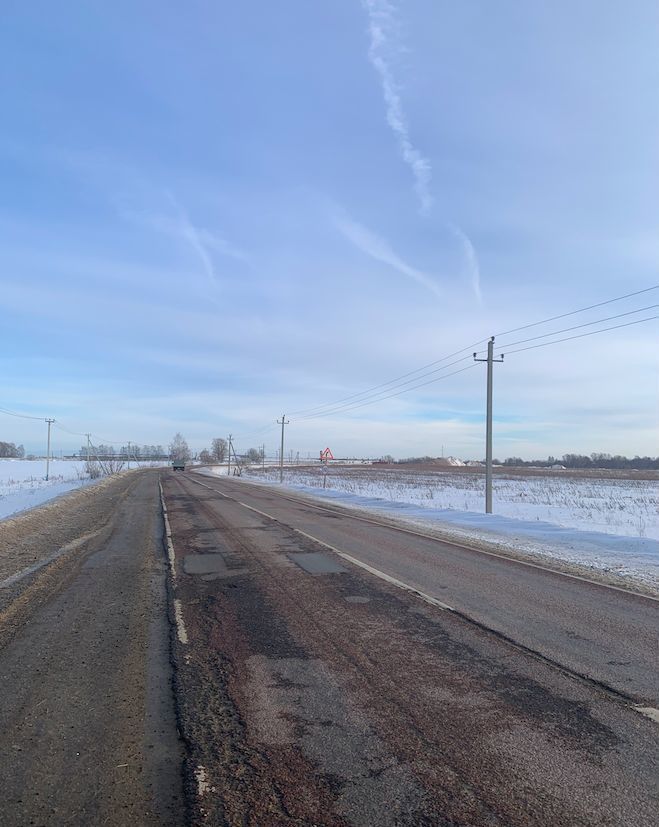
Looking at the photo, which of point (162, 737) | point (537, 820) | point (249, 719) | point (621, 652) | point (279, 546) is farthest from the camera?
point (279, 546)

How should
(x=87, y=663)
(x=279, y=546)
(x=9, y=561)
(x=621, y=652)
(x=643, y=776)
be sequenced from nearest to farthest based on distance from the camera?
(x=643, y=776) < (x=87, y=663) < (x=621, y=652) < (x=9, y=561) < (x=279, y=546)

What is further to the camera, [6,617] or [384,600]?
[384,600]

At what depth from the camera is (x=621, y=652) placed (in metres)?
6.12

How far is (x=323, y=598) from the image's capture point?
8367 mm

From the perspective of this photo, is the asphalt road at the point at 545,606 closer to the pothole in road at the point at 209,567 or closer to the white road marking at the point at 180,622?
the pothole in road at the point at 209,567

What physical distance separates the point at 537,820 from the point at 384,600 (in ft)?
16.6

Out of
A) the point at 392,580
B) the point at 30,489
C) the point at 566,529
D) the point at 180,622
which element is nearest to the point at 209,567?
the point at 392,580

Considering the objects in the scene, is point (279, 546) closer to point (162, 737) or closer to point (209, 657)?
point (209, 657)

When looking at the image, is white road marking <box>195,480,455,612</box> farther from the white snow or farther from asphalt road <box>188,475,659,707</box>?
the white snow

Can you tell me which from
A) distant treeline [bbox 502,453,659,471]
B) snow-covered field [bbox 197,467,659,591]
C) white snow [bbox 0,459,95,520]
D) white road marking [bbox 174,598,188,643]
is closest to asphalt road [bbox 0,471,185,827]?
white road marking [bbox 174,598,188,643]

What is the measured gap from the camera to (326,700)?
15.8 ft

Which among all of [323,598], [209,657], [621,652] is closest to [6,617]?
[209,657]

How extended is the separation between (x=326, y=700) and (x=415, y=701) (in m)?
0.70

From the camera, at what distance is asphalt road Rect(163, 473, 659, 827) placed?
11.2ft
